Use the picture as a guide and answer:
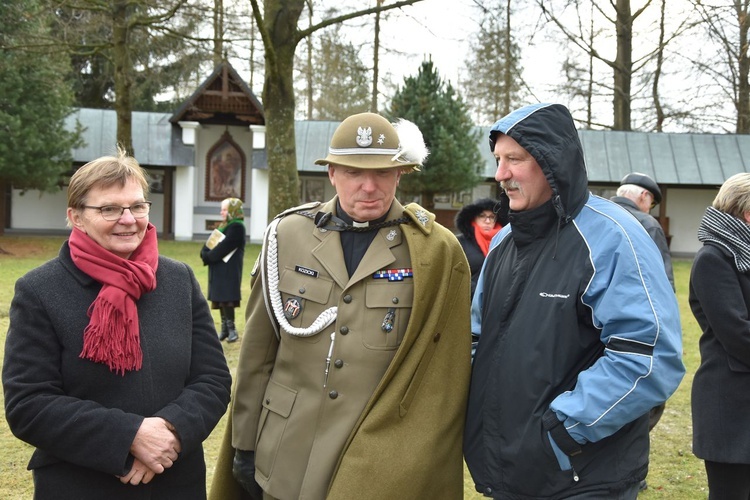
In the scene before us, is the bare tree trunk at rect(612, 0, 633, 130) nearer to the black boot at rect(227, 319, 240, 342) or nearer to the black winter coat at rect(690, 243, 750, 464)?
the black boot at rect(227, 319, 240, 342)

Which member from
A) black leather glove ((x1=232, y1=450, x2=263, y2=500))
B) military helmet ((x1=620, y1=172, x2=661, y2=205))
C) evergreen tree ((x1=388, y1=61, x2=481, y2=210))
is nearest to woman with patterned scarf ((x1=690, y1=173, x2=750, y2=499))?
black leather glove ((x1=232, y1=450, x2=263, y2=500))

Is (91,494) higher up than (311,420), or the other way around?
(311,420)

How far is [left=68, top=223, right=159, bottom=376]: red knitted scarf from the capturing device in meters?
2.49

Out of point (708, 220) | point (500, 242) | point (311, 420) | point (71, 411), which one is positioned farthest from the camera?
point (708, 220)

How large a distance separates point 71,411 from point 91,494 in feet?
1.10

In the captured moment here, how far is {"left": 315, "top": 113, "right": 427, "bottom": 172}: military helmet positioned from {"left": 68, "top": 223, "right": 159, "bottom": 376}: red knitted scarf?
0.89m

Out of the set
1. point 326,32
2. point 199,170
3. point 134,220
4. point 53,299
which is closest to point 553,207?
point 134,220

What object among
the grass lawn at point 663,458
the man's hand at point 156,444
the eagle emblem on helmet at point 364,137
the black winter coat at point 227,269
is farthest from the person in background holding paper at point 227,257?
the man's hand at point 156,444

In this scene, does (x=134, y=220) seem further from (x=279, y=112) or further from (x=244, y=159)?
(x=244, y=159)

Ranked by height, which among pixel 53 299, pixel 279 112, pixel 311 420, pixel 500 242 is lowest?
pixel 311 420

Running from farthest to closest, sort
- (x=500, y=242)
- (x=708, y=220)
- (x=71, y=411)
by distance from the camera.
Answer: (x=708, y=220) < (x=500, y=242) < (x=71, y=411)

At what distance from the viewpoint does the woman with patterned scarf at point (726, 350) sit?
11.2 ft

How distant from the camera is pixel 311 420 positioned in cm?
281

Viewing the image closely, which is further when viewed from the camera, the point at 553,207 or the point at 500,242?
the point at 500,242
